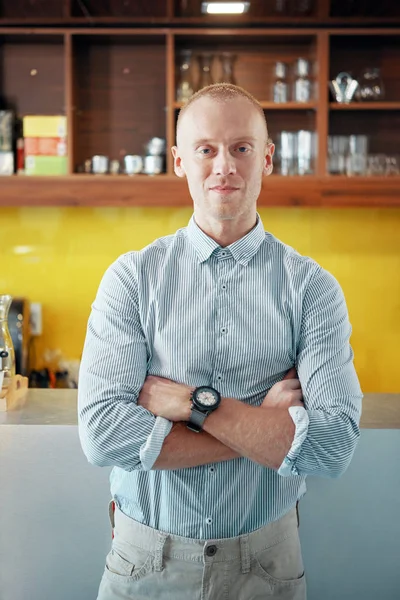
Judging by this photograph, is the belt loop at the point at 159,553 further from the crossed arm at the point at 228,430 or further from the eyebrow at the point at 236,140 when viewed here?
the eyebrow at the point at 236,140

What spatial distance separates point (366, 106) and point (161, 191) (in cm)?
87

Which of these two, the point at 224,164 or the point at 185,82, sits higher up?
the point at 185,82

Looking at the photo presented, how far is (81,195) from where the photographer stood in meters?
2.97

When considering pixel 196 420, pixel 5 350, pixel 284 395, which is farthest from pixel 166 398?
pixel 5 350

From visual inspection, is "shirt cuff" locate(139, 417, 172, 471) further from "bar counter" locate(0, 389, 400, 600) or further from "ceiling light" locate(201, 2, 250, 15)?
"ceiling light" locate(201, 2, 250, 15)

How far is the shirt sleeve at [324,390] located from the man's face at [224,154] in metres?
0.22

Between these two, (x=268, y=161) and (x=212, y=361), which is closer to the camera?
(x=212, y=361)

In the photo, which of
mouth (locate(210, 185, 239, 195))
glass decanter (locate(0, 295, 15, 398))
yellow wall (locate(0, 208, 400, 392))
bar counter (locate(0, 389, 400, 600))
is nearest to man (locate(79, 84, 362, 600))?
mouth (locate(210, 185, 239, 195))

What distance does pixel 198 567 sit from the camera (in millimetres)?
1398

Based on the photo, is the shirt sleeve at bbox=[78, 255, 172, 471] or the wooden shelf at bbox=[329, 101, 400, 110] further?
the wooden shelf at bbox=[329, 101, 400, 110]

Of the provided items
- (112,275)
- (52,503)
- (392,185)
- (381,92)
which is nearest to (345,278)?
(392,185)

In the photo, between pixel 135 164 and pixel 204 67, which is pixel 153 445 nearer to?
pixel 135 164

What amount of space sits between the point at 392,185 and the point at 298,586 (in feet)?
6.24

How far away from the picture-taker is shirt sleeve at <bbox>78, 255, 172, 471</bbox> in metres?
1.35
